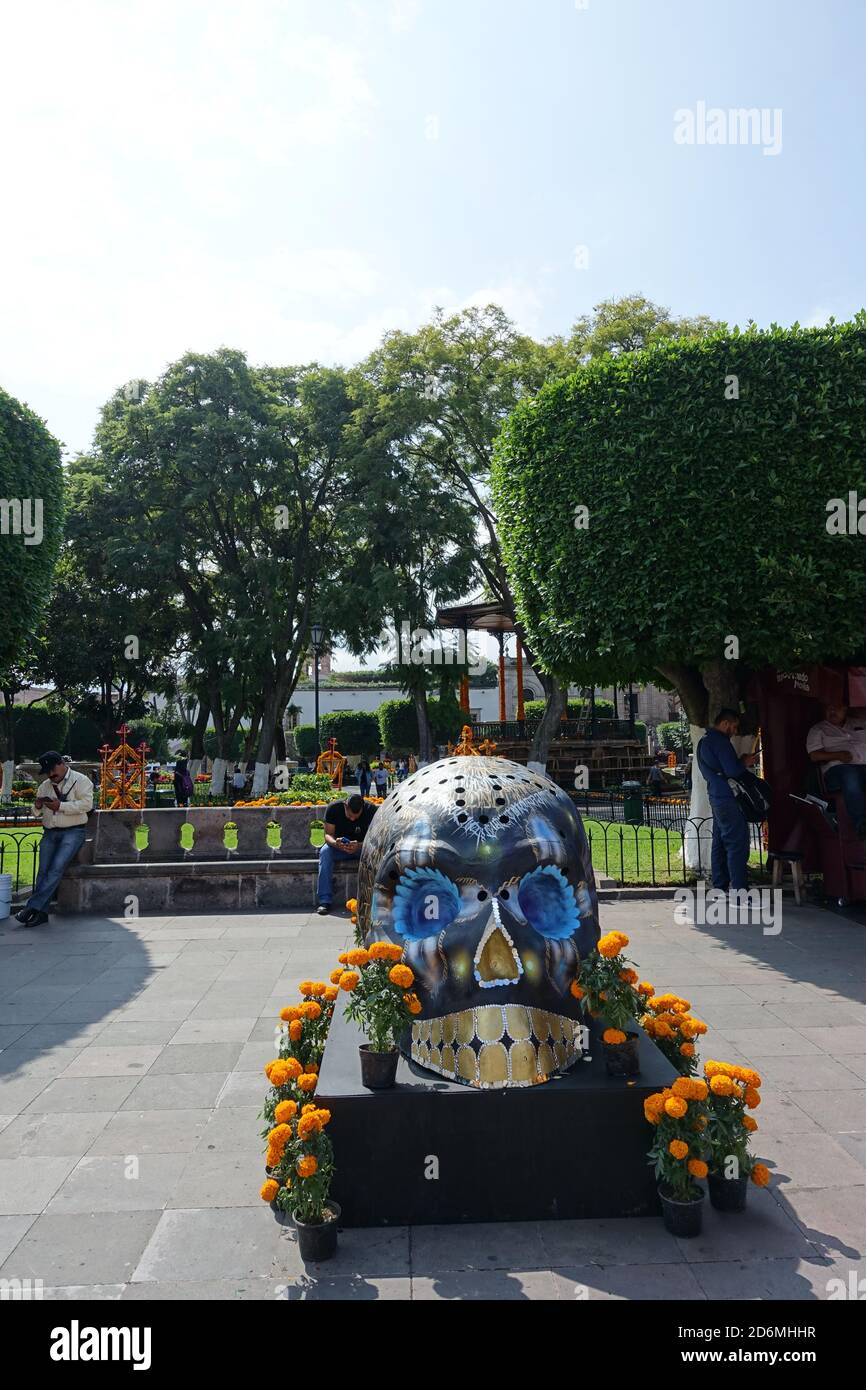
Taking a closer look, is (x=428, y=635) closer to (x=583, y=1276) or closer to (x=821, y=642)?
(x=821, y=642)

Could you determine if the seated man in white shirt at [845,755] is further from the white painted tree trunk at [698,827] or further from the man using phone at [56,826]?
the man using phone at [56,826]

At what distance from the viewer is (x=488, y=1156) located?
4.20 metres

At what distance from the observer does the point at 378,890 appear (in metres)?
4.76

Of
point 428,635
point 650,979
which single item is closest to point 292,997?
point 650,979

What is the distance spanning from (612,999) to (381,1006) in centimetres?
108

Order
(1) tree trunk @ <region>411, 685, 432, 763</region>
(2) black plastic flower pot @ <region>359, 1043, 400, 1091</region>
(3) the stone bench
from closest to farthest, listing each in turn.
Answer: (2) black plastic flower pot @ <region>359, 1043, 400, 1091</region>
(3) the stone bench
(1) tree trunk @ <region>411, 685, 432, 763</region>

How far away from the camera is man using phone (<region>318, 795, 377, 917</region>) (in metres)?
11.5

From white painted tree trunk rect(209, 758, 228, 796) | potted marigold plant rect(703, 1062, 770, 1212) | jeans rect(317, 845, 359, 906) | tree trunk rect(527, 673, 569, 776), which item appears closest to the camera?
potted marigold plant rect(703, 1062, 770, 1212)

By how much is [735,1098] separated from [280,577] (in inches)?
1040

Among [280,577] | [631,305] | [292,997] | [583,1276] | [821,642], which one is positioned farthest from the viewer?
[280,577]

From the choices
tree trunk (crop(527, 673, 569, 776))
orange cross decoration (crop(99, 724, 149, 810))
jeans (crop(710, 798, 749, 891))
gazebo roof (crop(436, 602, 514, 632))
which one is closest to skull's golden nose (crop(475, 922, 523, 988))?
jeans (crop(710, 798, 749, 891))

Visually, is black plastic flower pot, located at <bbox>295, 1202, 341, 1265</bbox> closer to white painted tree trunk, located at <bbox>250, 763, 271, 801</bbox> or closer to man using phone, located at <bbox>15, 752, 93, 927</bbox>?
man using phone, located at <bbox>15, 752, 93, 927</bbox>

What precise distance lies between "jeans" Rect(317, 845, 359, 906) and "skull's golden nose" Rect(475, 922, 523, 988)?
7.56m

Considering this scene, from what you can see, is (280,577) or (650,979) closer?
(650,979)
